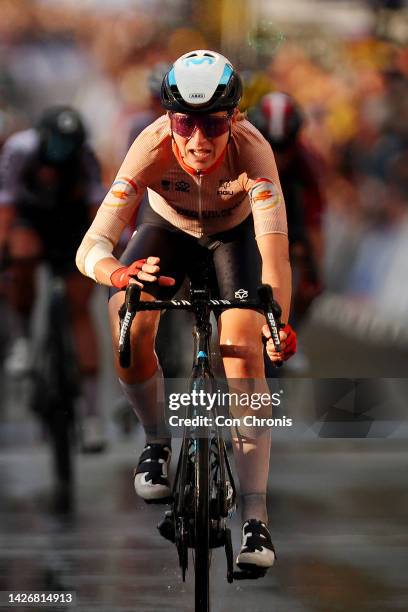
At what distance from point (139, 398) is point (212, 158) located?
1.07 metres

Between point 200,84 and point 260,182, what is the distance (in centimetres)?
50

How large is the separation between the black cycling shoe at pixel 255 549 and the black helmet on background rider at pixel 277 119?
3.14 meters

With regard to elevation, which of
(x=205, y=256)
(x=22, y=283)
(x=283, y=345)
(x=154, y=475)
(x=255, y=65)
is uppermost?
(x=255, y=65)

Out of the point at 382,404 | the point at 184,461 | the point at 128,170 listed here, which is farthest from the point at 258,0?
the point at 184,461

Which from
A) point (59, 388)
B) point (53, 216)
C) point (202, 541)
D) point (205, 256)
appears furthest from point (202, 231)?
point (53, 216)

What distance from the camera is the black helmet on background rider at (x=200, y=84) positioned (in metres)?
6.67

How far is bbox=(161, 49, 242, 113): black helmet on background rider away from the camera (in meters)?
6.67

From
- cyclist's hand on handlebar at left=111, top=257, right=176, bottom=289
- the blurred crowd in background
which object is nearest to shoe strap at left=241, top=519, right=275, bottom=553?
cyclist's hand on handlebar at left=111, top=257, right=176, bottom=289

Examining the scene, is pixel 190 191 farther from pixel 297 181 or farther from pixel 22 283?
pixel 22 283

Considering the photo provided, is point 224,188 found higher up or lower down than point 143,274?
higher up

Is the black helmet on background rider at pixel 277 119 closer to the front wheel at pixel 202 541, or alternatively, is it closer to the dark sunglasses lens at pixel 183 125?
the dark sunglasses lens at pixel 183 125

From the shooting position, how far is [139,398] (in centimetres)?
731

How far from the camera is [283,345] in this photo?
638 centimetres

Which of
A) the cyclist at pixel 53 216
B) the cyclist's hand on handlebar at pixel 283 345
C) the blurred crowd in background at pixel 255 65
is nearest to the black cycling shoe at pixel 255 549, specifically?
the cyclist's hand on handlebar at pixel 283 345
